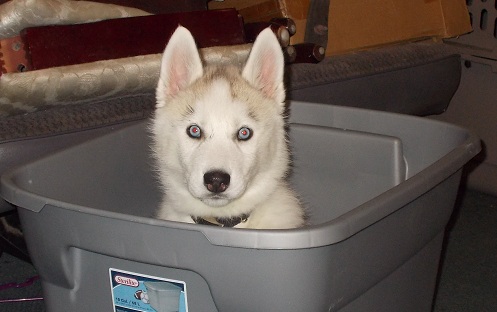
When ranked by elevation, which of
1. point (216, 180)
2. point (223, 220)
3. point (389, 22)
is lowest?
point (223, 220)

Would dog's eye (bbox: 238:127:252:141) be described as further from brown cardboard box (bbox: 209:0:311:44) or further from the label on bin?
brown cardboard box (bbox: 209:0:311:44)

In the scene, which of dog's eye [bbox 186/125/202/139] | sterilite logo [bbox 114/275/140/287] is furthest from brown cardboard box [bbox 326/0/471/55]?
sterilite logo [bbox 114/275/140/287]

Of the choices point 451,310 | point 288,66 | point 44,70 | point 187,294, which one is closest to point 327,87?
point 288,66

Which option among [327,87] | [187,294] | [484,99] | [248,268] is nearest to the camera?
[248,268]

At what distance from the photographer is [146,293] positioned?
133 cm

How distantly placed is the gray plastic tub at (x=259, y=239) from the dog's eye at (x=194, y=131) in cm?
34

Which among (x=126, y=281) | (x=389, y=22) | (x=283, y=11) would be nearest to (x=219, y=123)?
(x=126, y=281)

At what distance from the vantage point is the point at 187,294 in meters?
1.30

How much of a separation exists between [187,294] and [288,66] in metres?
1.21

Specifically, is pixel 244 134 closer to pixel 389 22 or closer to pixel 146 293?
pixel 146 293

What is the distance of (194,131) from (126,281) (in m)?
0.47

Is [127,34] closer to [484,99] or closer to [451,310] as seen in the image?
[451,310]

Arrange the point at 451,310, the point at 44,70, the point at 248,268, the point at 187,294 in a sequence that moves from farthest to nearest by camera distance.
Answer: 1. the point at 451,310
2. the point at 44,70
3. the point at 187,294
4. the point at 248,268

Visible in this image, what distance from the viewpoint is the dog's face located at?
156 cm
